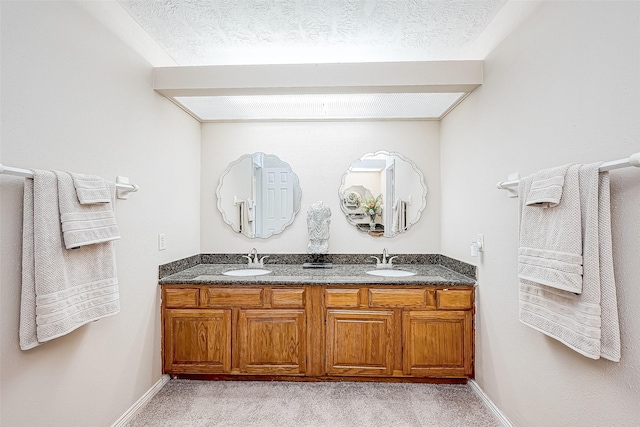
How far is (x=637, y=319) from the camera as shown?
1084 mm

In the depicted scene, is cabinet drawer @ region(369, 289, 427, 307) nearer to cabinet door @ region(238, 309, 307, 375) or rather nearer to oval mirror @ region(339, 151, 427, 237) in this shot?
cabinet door @ region(238, 309, 307, 375)

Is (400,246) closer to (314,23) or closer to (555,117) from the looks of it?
(555,117)

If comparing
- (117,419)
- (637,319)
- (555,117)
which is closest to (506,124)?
(555,117)

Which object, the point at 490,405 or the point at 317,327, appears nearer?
the point at 490,405

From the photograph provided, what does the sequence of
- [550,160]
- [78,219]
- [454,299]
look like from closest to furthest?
[78,219] → [550,160] → [454,299]

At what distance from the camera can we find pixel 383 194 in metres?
3.10

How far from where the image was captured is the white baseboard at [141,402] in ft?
6.26

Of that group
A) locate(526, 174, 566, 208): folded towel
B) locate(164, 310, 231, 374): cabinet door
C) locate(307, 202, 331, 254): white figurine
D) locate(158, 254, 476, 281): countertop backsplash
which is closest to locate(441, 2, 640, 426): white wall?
locate(526, 174, 566, 208): folded towel

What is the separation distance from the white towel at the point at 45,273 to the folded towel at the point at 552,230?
6.58 ft

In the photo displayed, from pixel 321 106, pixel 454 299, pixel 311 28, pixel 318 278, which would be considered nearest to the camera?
pixel 311 28

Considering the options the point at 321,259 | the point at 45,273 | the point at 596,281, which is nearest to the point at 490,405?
the point at 596,281

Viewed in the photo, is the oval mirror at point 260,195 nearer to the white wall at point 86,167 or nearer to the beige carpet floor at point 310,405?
the white wall at point 86,167

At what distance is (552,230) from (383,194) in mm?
1841

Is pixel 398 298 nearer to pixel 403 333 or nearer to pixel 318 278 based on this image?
pixel 403 333
